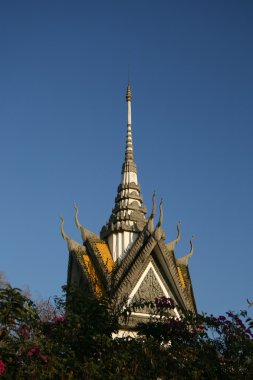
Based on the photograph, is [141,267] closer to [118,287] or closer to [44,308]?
[118,287]

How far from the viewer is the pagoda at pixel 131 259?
58.2 feet

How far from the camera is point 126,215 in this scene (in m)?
19.8

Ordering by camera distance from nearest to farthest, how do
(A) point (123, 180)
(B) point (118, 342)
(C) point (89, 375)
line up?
(C) point (89, 375)
(B) point (118, 342)
(A) point (123, 180)

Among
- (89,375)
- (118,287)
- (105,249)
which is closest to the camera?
(89,375)

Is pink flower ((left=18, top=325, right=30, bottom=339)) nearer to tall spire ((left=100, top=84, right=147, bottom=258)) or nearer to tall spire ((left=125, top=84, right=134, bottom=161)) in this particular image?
tall spire ((left=100, top=84, right=147, bottom=258))

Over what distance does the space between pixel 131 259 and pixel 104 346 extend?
28.0 ft

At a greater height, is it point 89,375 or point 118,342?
point 118,342

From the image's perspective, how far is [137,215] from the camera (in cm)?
1984

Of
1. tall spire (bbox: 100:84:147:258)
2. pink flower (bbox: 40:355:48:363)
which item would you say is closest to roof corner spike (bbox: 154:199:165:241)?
tall spire (bbox: 100:84:147:258)

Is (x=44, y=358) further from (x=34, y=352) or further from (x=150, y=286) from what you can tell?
(x=150, y=286)

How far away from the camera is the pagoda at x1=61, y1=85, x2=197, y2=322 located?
17.7 meters

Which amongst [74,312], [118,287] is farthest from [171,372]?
[118,287]

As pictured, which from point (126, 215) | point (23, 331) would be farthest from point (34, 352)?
point (126, 215)

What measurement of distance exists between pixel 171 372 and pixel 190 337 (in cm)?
136
